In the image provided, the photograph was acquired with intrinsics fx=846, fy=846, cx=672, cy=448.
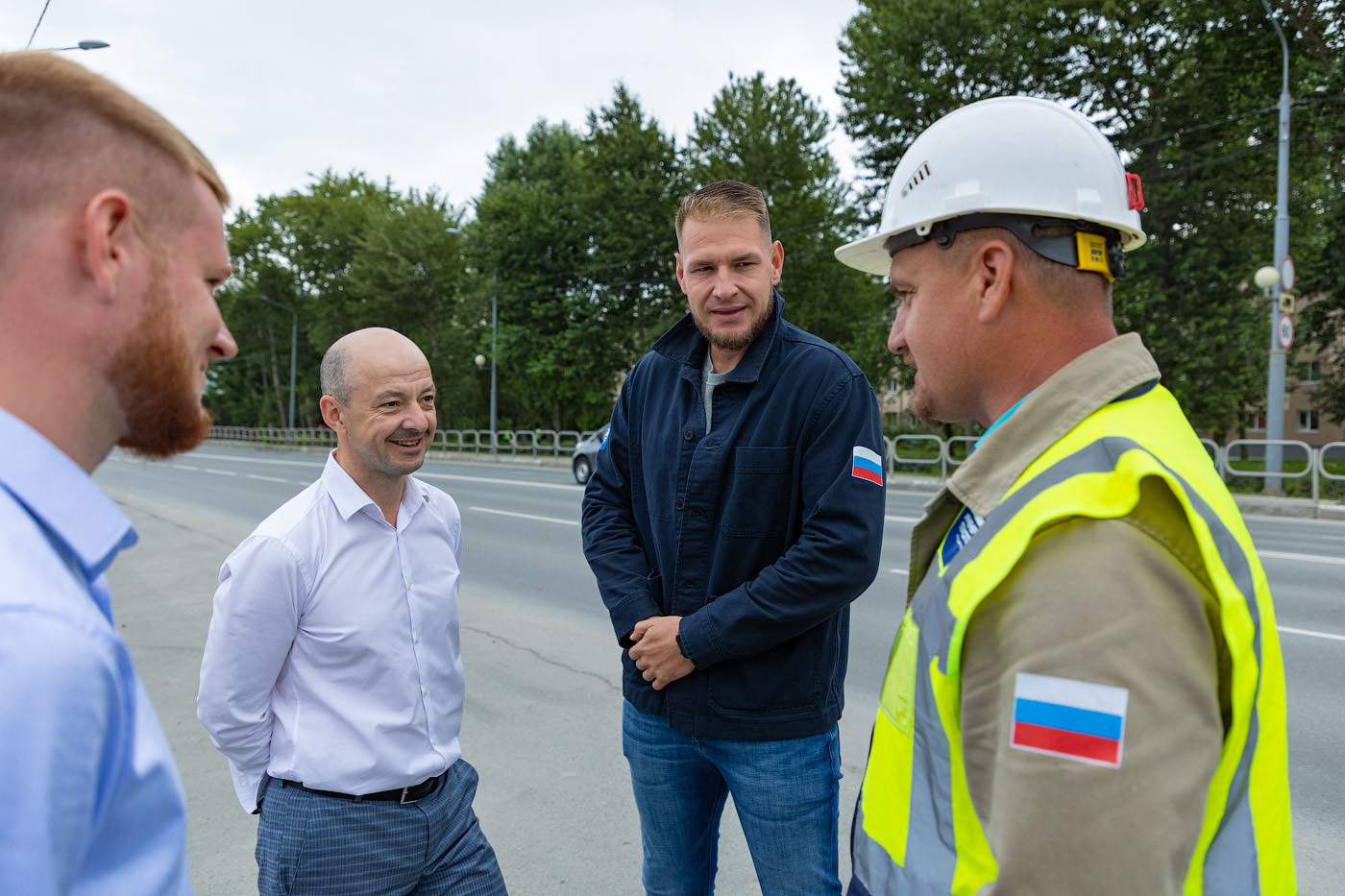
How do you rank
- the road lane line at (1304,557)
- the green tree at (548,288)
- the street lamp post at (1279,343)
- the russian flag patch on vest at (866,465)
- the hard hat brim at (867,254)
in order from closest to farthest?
1. the hard hat brim at (867,254)
2. the russian flag patch on vest at (866,465)
3. the road lane line at (1304,557)
4. the street lamp post at (1279,343)
5. the green tree at (548,288)

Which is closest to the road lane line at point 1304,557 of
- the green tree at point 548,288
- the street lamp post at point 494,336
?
the street lamp post at point 494,336

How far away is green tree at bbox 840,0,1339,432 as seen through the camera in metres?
19.8

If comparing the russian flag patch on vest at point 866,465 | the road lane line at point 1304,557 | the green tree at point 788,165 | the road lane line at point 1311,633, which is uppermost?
the green tree at point 788,165

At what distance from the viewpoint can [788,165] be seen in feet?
102

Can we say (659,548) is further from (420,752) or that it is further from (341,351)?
(341,351)

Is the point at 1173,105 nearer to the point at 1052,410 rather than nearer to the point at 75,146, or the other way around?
the point at 1052,410

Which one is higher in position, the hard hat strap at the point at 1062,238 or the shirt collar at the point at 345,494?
the hard hat strap at the point at 1062,238

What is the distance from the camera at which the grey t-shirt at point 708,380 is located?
94.8 inches

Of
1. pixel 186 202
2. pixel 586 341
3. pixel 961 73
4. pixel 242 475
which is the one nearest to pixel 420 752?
pixel 186 202

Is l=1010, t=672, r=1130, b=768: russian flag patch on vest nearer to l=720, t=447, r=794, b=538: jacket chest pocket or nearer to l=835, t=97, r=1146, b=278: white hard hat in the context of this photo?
l=835, t=97, r=1146, b=278: white hard hat

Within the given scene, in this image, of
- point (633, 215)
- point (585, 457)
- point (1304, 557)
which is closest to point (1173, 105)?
point (1304, 557)

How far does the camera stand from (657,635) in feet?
7.36

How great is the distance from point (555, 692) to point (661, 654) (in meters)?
3.26

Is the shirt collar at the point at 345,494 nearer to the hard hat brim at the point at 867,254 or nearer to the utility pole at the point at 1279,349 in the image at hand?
the hard hat brim at the point at 867,254
